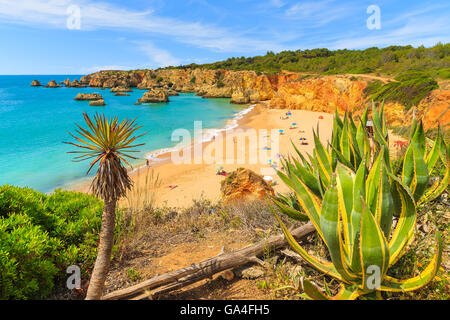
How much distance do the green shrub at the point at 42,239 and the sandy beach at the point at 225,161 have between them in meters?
2.26

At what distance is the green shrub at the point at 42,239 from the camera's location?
80.8 inches

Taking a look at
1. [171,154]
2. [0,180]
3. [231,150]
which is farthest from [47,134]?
[231,150]

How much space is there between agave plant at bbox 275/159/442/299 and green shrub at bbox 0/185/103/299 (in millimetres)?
2383

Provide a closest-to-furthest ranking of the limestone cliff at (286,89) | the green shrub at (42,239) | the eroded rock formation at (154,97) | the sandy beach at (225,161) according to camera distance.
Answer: the green shrub at (42,239), the sandy beach at (225,161), the limestone cliff at (286,89), the eroded rock formation at (154,97)

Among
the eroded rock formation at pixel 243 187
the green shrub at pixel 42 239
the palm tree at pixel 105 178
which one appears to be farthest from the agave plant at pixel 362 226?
the eroded rock formation at pixel 243 187

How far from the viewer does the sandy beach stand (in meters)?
10.3

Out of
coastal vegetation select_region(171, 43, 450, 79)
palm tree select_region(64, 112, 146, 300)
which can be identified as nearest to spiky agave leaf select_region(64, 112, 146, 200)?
palm tree select_region(64, 112, 146, 300)

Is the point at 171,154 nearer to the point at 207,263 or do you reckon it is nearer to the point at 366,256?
the point at 207,263

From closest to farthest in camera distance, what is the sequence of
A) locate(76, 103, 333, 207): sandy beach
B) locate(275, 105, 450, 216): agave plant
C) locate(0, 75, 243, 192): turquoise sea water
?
locate(275, 105, 450, 216): agave plant → locate(76, 103, 333, 207): sandy beach → locate(0, 75, 243, 192): turquoise sea water

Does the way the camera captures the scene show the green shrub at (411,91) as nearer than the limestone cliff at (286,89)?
No

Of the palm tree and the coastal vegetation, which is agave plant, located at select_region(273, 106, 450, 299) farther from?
the coastal vegetation

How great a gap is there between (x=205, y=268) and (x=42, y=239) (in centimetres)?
166

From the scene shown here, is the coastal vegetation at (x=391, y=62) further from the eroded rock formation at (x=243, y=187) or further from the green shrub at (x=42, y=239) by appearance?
the green shrub at (x=42, y=239)
